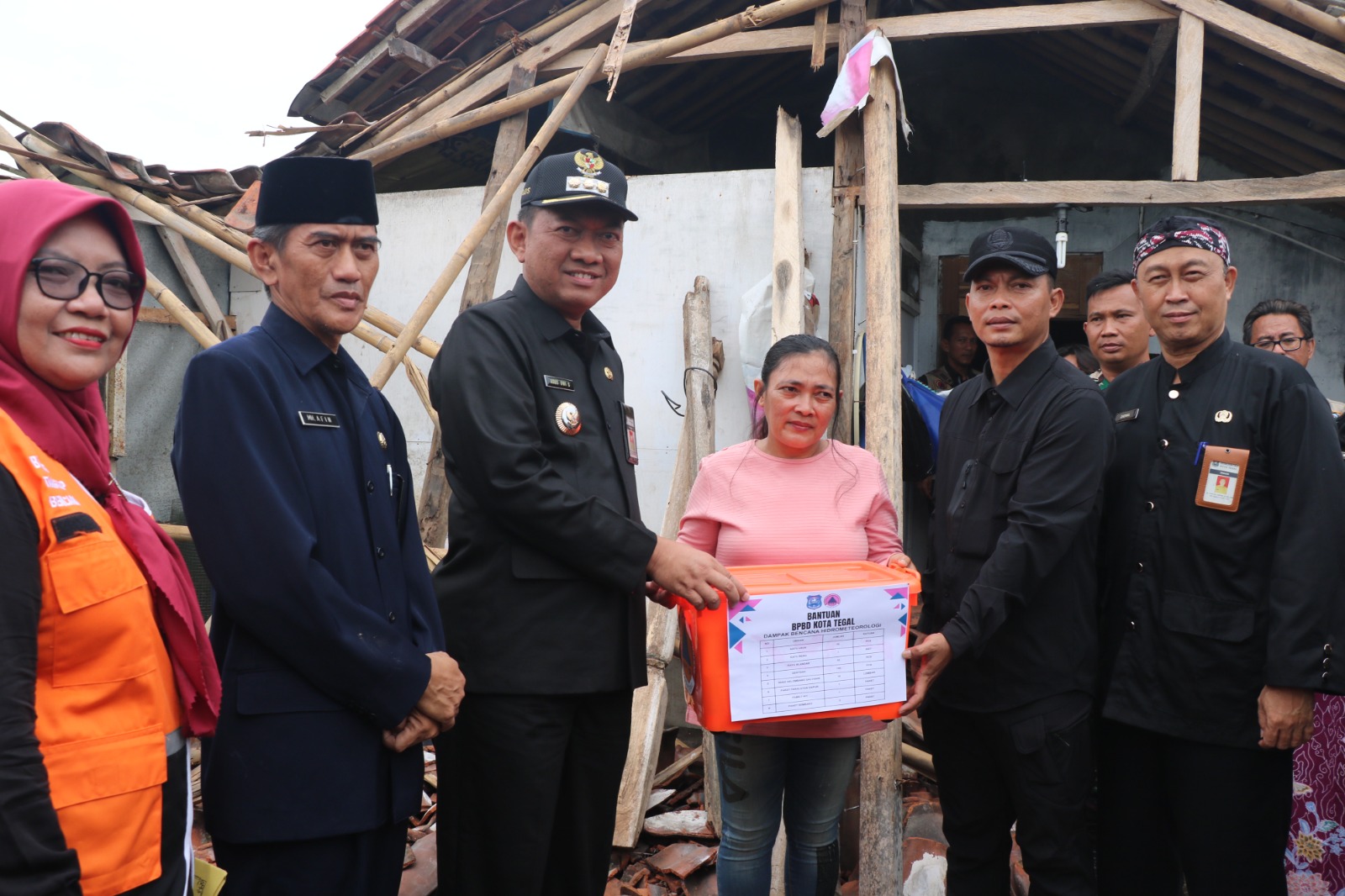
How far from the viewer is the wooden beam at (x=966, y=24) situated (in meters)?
5.15

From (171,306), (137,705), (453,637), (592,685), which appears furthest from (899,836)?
(171,306)

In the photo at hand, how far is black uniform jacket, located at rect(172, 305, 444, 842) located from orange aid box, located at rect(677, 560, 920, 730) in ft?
2.45

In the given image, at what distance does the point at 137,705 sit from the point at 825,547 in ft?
5.78

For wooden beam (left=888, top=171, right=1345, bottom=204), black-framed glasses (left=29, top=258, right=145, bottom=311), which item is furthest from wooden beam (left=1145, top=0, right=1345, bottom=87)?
black-framed glasses (left=29, top=258, right=145, bottom=311)

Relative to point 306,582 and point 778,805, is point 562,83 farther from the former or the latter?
point 306,582

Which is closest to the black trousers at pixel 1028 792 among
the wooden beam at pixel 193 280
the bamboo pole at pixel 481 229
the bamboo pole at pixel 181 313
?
the bamboo pole at pixel 481 229

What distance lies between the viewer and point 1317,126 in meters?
6.08

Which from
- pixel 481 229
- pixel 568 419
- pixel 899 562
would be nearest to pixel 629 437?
pixel 568 419

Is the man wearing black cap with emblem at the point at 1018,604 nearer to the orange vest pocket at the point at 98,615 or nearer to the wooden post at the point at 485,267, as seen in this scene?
the orange vest pocket at the point at 98,615

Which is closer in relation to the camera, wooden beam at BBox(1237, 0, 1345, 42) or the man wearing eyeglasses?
the man wearing eyeglasses

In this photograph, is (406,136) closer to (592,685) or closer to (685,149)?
(685,149)

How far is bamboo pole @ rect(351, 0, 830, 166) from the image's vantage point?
17.2 ft

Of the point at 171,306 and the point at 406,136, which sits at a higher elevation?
the point at 406,136

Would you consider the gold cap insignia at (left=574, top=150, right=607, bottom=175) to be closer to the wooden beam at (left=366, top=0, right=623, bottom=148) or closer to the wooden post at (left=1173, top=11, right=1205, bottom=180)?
the wooden beam at (left=366, top=0, right=623, bottom=148)
